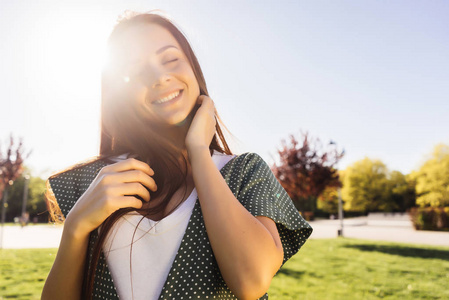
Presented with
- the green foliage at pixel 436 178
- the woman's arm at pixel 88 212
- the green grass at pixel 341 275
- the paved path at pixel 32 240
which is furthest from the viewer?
the green foliage at pixel 436 178

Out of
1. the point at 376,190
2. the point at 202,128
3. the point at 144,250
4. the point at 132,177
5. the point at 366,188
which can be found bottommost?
the point at 376,190

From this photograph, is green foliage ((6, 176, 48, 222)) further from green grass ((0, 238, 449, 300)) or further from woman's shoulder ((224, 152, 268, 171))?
woman's shoulder ((224, 152, 268, 171))

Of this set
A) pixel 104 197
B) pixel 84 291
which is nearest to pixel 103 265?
pixel 84 291

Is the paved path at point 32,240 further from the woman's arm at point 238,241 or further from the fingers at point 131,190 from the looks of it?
the woman's arm at point 238,241

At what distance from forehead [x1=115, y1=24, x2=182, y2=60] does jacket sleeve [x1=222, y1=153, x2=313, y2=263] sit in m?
0.62

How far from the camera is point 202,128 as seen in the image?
4.39 ft

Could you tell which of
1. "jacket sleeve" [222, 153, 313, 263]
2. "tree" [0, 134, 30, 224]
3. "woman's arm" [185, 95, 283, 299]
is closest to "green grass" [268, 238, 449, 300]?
"jacket sleeve" [222, 153, 313, 263]

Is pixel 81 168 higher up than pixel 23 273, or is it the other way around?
pixel 81 168

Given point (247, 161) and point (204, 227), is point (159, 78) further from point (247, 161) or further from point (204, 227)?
point (204, 227)

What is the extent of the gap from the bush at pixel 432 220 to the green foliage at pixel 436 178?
1260cm

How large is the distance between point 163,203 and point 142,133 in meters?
0.39

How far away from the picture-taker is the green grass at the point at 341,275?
636cm

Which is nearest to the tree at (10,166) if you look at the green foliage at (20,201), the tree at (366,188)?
the green foliage at (20,201)

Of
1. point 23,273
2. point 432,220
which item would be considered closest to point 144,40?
point 23,273
